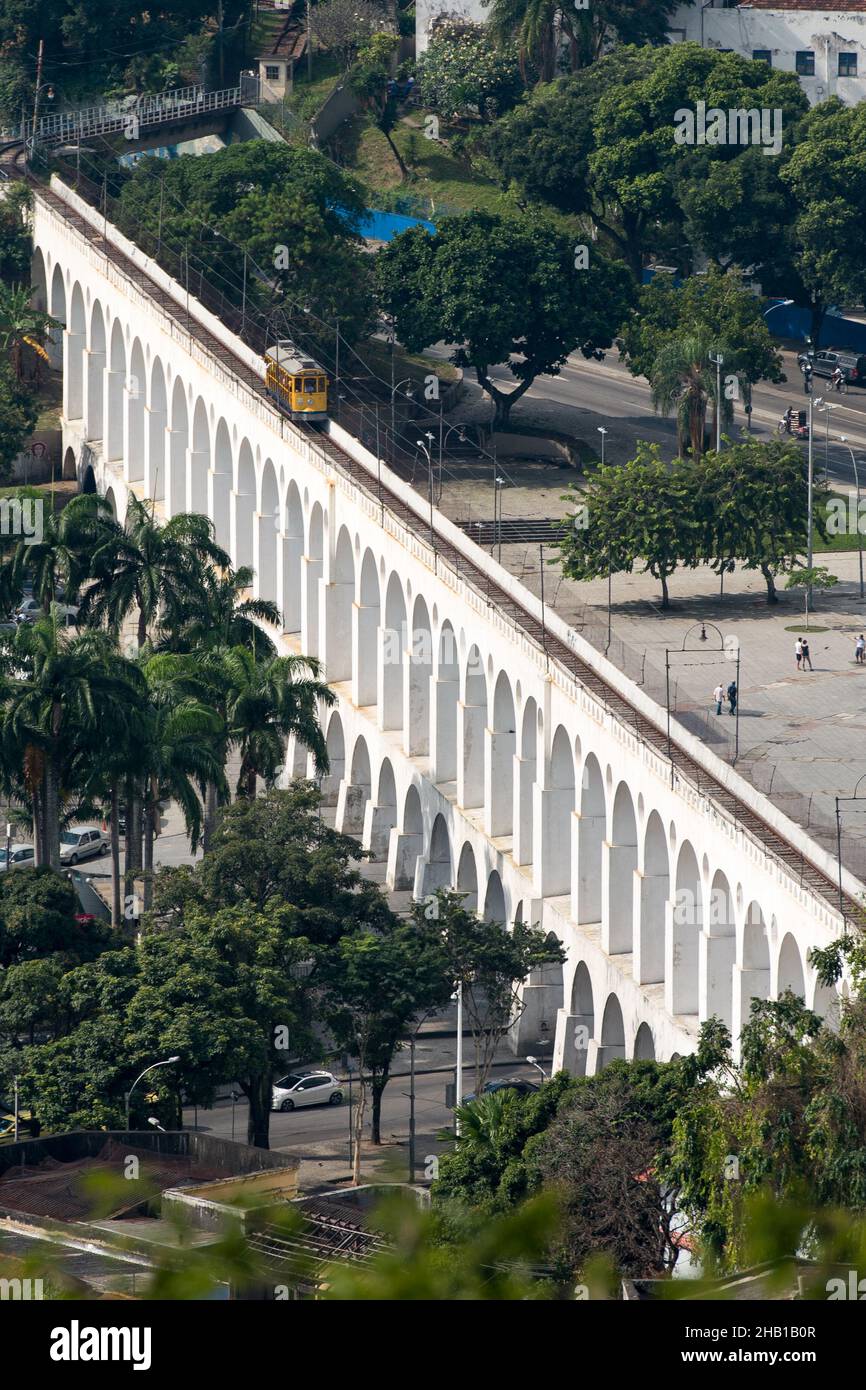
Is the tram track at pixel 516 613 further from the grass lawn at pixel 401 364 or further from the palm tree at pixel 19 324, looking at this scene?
the grass lawn at pixel 401 364

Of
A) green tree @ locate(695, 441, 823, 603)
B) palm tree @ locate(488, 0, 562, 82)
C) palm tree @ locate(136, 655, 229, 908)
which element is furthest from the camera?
palm tree @ locate(488, 0, 562, 82)

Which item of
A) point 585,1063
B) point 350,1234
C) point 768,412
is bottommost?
point 585,1063

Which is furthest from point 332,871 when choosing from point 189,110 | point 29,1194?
point 189,110

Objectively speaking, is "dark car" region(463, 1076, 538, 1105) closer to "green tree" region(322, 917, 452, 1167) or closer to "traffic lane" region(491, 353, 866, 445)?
"green tree" region(322, 917, 452, 1167)

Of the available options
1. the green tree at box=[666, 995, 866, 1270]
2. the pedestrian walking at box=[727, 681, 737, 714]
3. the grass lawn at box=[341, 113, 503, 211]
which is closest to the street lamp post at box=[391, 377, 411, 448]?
the grass lawn at box=[341, 113, 503, 211]

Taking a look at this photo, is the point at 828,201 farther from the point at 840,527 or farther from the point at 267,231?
the point at 267,231

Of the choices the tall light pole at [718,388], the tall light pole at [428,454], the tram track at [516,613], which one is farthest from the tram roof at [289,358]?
the tall light pole at [718,388]

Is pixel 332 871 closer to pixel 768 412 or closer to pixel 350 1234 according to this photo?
pixel 350 1234
